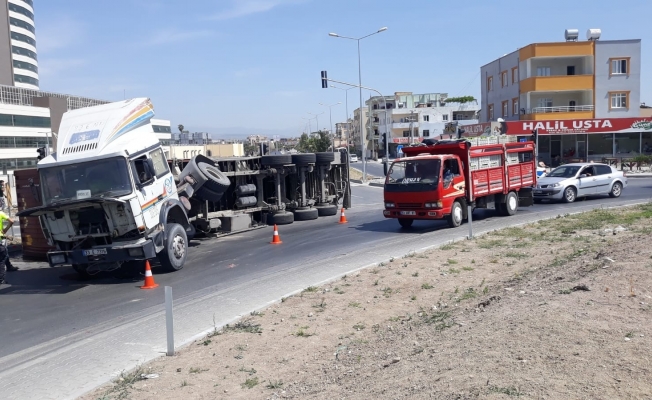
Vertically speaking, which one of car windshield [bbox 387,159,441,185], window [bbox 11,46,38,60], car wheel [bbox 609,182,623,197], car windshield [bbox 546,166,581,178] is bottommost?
car wheel [bbox 609,182,623,197]

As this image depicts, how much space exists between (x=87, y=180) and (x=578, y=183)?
18.4 metres

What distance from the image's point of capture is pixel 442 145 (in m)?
18.5

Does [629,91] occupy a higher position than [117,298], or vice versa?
[629,91]

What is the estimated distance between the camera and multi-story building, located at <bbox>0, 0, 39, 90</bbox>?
7688cm

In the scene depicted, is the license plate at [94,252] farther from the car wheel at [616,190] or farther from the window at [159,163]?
the car wheel at [616,190]

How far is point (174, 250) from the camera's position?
514 inches

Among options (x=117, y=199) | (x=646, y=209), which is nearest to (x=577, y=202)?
(x=646, y=209)

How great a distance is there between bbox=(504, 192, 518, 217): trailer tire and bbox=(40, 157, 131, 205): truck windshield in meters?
12.8

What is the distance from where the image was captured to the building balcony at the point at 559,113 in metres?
52.4

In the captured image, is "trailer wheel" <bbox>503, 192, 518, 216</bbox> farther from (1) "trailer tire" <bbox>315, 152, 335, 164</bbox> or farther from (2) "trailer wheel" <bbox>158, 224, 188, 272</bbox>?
(2) "trailer wheel" <bbox>158, 224, 188, 272</bbox>

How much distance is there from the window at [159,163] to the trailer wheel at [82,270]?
8.09 feet

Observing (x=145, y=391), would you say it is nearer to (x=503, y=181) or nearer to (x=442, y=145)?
(x=442, y=145)

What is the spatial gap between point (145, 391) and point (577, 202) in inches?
817

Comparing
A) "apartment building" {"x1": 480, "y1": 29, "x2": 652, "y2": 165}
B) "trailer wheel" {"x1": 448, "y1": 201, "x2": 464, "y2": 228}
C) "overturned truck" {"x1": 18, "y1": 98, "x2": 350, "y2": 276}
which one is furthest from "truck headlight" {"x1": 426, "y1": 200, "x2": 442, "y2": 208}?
"apartment building" {"x1": 480, "y1": 29, "x2": 652, "y2": 165}
